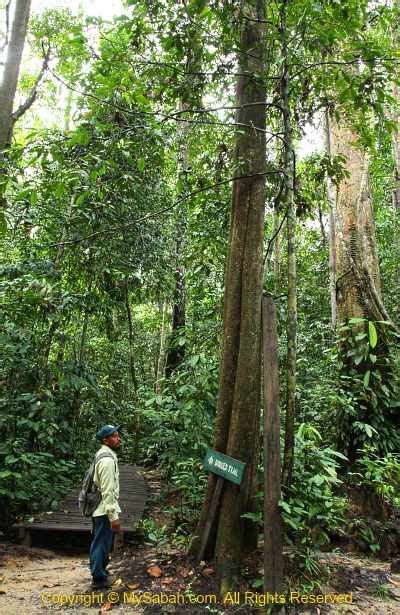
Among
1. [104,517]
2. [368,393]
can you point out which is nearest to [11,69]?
[104,517]

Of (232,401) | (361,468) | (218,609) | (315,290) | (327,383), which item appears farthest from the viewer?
(315,290)

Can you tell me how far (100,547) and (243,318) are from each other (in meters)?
2.60

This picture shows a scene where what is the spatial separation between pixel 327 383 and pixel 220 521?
3.52 m

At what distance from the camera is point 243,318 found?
424 cm

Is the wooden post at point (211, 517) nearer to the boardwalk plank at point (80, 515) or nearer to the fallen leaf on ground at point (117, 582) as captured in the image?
the fallen leaf on ground at point (117, 582)


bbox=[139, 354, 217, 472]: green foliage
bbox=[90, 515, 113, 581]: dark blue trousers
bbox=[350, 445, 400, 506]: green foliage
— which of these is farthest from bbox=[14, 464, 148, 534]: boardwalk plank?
bbox=[350, 445, 400, 506]: green foliage

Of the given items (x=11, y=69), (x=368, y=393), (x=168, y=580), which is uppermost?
(x=11, y=69)

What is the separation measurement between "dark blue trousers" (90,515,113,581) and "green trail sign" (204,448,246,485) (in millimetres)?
1228

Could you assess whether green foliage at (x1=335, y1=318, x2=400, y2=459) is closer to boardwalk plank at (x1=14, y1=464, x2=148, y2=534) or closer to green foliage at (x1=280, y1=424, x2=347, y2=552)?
green foliage at (x1=280, y1=424, x2=347, y2=552)

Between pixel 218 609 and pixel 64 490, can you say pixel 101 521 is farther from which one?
pixel 64 490

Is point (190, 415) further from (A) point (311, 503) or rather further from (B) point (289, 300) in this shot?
(B) point (289, 300)

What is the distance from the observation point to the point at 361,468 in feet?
18.5

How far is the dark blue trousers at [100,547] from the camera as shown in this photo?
4137mm

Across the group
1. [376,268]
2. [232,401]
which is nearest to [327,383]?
[376,268]
